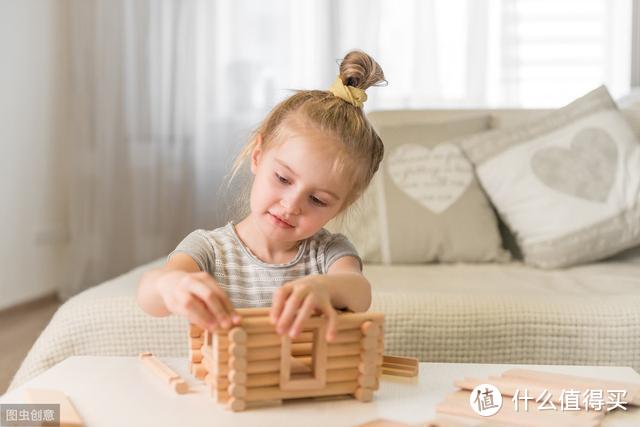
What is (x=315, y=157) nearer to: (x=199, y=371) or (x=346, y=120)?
(x=346, y=120)

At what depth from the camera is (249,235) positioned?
118 centimetres

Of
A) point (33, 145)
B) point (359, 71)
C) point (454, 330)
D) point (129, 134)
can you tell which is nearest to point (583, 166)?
point (454, 330)

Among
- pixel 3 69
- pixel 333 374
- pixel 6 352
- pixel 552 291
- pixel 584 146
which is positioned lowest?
pixel 6 352

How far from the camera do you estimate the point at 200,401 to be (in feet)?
2.90

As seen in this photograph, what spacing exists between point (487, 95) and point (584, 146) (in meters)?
1.11

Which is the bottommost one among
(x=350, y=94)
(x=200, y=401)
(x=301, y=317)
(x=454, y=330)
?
(x=454, y=330)

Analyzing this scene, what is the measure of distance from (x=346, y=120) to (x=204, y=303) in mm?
378

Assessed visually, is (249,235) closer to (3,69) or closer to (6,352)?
(6,352)

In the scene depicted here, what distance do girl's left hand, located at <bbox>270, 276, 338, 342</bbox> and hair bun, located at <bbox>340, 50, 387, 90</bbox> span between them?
0.37 m

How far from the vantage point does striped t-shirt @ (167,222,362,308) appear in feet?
3.75

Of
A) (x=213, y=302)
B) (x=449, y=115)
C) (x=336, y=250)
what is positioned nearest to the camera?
(x=213, y=302)

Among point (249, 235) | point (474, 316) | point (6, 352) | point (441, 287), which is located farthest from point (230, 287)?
point (6, 352)

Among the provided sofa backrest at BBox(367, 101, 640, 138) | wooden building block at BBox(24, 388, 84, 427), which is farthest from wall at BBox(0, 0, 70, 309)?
wooden building block at BBox(24, 388, 84, 427)

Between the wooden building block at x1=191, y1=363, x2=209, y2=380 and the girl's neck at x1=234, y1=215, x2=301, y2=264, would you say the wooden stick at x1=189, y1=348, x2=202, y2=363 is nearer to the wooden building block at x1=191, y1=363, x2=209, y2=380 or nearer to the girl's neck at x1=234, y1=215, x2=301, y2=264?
the wooden building block at x1=191, y1=363, x2=209, y2=380
